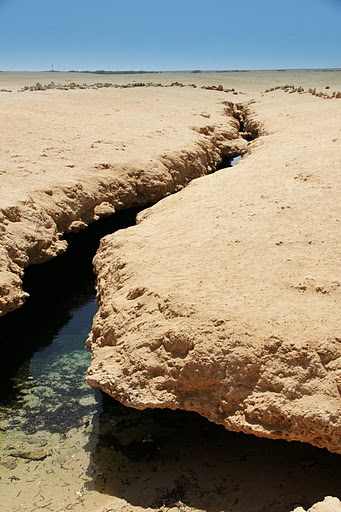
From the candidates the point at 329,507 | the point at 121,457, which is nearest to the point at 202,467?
the point at 121,457

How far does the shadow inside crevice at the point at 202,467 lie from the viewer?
4.13 metres

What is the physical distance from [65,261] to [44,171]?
1.25 m

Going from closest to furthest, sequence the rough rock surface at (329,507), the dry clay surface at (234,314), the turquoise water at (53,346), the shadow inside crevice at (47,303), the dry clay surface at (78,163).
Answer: the rough rock surface at (329,507) < the dry clay surface at (234,314) < the turquoise water at (53,346) < the shadow inside crevice at (47,303) < the dry clay surface at (78,163)

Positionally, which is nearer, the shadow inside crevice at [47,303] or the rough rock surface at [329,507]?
the rough rock surface at [329,507]

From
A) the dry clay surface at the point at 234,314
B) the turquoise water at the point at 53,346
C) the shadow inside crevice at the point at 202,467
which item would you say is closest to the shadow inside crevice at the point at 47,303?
the turquoise water at the point at 53,346

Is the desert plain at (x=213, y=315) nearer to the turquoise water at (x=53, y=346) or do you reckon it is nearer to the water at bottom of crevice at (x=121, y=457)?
the water at bottom of crevice at (x=121, y=457)

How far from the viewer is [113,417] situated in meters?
5.26

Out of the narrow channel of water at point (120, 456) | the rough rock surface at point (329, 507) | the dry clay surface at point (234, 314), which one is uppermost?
the dry clay surface at point (234, 314)

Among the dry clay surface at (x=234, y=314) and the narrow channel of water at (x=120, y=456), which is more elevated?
the dry clay surface at (x=234, y=314)

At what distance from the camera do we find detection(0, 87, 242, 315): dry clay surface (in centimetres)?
641

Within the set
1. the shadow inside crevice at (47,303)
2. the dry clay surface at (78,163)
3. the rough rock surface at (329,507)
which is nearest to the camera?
the rough rock surface at (329,507)

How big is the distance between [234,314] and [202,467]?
3.89 feet

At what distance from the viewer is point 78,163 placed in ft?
28.6

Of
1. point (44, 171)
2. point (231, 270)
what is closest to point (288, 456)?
point (231, 270)
